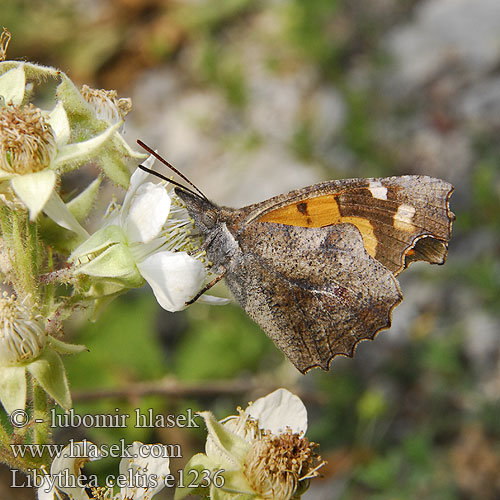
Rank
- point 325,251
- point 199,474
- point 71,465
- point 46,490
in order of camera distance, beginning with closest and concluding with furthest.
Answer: point 46,490
point 71,465
point 199,474
point 325,251

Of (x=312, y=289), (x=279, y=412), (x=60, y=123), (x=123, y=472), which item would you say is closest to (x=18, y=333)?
(x=123, y=472)

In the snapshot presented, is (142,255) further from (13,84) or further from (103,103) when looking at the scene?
(13,84)

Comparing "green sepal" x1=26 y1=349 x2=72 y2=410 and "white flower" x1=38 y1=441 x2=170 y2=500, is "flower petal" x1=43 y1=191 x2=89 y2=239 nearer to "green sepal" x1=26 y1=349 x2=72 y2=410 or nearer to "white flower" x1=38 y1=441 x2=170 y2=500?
"green sepal" x1=26 y1=349 x2=72 y2=410

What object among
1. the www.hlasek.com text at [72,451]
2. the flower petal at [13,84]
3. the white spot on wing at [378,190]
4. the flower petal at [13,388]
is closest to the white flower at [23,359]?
the flower petal at [13,388]

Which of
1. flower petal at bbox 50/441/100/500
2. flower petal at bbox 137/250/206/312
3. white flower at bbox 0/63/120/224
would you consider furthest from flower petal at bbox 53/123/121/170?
flower petal at bbox 50/441/100/500

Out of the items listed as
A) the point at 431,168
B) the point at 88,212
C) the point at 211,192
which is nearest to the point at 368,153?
the point at 431,168

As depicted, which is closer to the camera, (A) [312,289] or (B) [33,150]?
(B) [33,150]
